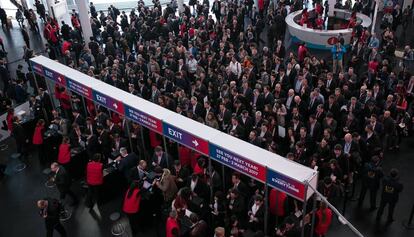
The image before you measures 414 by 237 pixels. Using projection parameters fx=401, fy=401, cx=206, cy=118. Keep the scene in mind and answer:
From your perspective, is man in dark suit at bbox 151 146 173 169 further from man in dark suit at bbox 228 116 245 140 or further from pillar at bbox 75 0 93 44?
pillar at bbox 75 0 93 44

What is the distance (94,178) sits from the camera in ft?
29.0

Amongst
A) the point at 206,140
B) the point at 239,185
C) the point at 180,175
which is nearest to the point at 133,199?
the point at 180,175

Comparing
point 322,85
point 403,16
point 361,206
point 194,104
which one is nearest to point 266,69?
point 322,85

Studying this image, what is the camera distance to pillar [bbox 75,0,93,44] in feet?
54.5

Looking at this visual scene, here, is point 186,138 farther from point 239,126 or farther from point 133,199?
point 239,126

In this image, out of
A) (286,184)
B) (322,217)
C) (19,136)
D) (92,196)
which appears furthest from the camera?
(19,136)

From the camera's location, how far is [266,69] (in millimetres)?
12742

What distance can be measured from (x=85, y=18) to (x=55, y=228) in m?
11.0

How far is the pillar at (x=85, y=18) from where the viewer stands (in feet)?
54.5

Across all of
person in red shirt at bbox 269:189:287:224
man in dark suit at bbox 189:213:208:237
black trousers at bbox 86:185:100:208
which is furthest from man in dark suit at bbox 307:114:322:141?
black trousers at bbox 86:185:100:208

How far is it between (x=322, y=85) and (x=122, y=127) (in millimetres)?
5661

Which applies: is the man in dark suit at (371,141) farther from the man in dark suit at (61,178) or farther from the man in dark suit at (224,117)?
the man in dark suit at (61,178)

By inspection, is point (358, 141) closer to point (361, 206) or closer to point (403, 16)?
point (361, 206)

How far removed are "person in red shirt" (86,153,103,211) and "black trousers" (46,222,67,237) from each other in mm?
974
